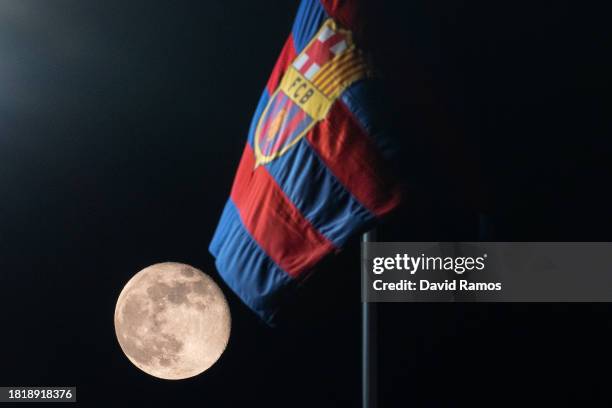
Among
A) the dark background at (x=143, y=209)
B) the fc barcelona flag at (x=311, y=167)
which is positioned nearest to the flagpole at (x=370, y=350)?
the fc barcelona flag at (x=311, y=167)

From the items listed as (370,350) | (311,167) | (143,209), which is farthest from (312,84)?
(143,209)

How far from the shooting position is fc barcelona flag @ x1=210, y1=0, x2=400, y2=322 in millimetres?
1494

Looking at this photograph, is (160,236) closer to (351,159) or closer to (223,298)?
(223,298)

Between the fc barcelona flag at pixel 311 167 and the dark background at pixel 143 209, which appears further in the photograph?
the dark background at pixel 143 209

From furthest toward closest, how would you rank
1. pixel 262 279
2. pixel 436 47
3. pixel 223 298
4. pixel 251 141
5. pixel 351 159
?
pixel 223 298 < pixel 436 47 < pixel 251 141 < pixel 262 279 < pixel 351 159

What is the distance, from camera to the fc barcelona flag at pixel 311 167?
4.90 feet

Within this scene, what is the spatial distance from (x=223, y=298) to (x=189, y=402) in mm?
408

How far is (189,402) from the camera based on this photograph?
96.2 inches

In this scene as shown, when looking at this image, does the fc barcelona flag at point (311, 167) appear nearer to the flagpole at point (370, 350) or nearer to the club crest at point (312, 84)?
the club crest at point (312, 84)

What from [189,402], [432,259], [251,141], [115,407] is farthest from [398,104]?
[115,407]

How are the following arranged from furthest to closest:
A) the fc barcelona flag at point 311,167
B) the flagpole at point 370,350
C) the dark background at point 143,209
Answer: the dark background at point 143,209 → the flagpole at point 370,350 → the fc barcelona flag at point 311,167

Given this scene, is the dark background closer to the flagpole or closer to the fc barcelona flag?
the flagpole

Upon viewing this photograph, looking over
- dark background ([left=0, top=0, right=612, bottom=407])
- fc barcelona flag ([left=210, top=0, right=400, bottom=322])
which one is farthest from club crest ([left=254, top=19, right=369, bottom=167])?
dark background ([left=0, top=0, right=612, bottom=407])

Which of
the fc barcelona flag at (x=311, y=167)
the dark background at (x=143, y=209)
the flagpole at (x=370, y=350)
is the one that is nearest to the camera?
the fc barcelona flag at (x=311, y=167)
